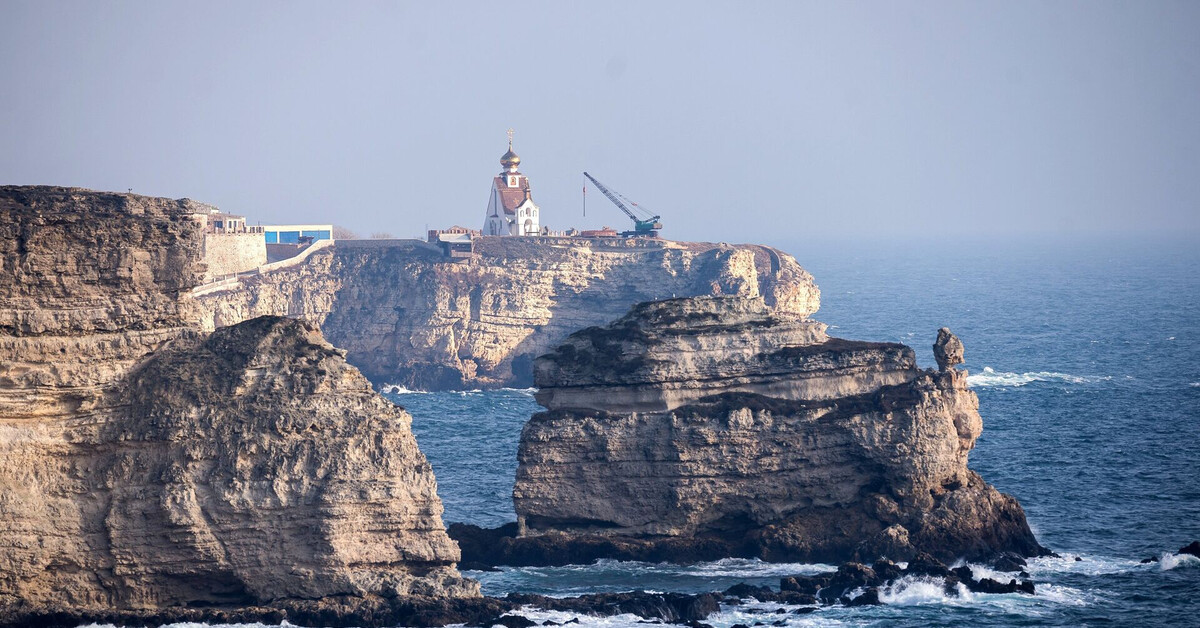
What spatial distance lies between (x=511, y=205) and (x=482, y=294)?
97.5 ft

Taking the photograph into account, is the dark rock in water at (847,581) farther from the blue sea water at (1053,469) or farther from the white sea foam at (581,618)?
the white sea foam at (581,618)

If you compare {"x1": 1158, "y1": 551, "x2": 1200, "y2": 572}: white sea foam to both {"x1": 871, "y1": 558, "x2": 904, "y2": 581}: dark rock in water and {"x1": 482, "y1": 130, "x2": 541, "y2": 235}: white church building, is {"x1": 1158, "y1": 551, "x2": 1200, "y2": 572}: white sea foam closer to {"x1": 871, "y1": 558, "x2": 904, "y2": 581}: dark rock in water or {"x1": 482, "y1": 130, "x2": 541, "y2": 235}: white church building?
{"x1": 871, "y1": 558, "x2": 904, "y2": 581}: dark rock in water

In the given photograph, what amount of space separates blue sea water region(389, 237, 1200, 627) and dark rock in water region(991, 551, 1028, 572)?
952mm

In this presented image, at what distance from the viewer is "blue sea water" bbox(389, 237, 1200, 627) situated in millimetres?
59219

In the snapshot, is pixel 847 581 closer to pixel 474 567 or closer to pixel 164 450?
pixel 474 567

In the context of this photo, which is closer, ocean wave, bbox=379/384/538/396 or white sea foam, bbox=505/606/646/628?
white sea foam, bbox=505/606/646/628

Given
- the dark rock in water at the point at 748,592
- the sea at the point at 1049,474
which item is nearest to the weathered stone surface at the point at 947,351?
the sea at the point at 1049,474

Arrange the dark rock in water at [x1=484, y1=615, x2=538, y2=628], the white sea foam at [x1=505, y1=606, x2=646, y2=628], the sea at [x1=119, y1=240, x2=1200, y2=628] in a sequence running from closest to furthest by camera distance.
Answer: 1. the dark rock in water at [x1=484, y1=615, x2=538, y2=628]
2. the white sea foam at [x1=505, y1=606, x2=646, y2=628]
3. the sea at [x1=119, y1=240, x2=1200, y2=628]

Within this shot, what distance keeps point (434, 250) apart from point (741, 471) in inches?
3164

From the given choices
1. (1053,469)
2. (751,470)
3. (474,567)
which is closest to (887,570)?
(751,470)

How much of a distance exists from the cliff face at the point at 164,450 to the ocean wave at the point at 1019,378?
64.9m

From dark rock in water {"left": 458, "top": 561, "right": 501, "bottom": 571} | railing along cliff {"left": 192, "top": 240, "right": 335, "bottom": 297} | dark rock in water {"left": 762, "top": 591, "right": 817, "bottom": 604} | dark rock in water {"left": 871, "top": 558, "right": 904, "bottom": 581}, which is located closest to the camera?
dark rock in water {"left": 762, "top": 591, "right": 817, "bottom": 604}

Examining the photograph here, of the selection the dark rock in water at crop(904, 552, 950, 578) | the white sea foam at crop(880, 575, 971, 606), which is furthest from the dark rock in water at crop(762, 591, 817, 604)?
the dark rock in water at crop(904, 552, 950, 578)

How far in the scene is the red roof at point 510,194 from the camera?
6398 inches
